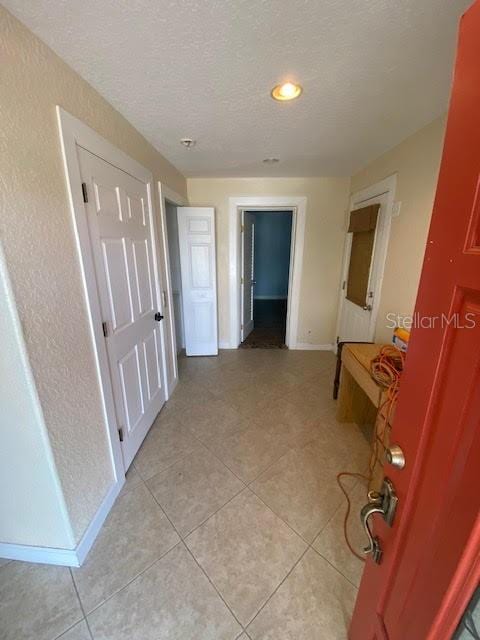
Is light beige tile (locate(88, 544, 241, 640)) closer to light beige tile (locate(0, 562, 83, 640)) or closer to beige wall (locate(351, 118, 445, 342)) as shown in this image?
light beige tile (locate(0, 562, 83, 640))

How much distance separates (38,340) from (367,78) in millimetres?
1906

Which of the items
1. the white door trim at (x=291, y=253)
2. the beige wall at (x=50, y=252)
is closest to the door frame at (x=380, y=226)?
the white door trim at (x=291, y=253)

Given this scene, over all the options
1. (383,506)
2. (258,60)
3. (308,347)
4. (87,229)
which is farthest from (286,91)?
(308,347)

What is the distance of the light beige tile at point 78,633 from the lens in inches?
38.1

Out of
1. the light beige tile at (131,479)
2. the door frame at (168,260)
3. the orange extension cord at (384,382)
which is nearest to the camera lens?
the orange extension cord at (384,382)

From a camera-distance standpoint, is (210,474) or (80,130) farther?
(210,474)

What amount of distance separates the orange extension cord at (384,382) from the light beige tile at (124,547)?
3.26ft

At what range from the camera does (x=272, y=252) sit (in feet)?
20.8

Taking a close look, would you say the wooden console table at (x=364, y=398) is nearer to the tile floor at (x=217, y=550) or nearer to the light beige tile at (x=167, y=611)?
the tile floor at (x=217, y=550)

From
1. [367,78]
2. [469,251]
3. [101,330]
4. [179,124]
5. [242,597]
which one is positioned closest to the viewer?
[469,251]

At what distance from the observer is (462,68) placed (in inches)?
16.5

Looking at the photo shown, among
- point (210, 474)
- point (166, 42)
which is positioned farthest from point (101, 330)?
point (166, 42)

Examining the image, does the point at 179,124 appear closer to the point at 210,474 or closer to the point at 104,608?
the point at 210,474

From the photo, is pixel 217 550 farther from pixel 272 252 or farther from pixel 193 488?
pixel 272 252
